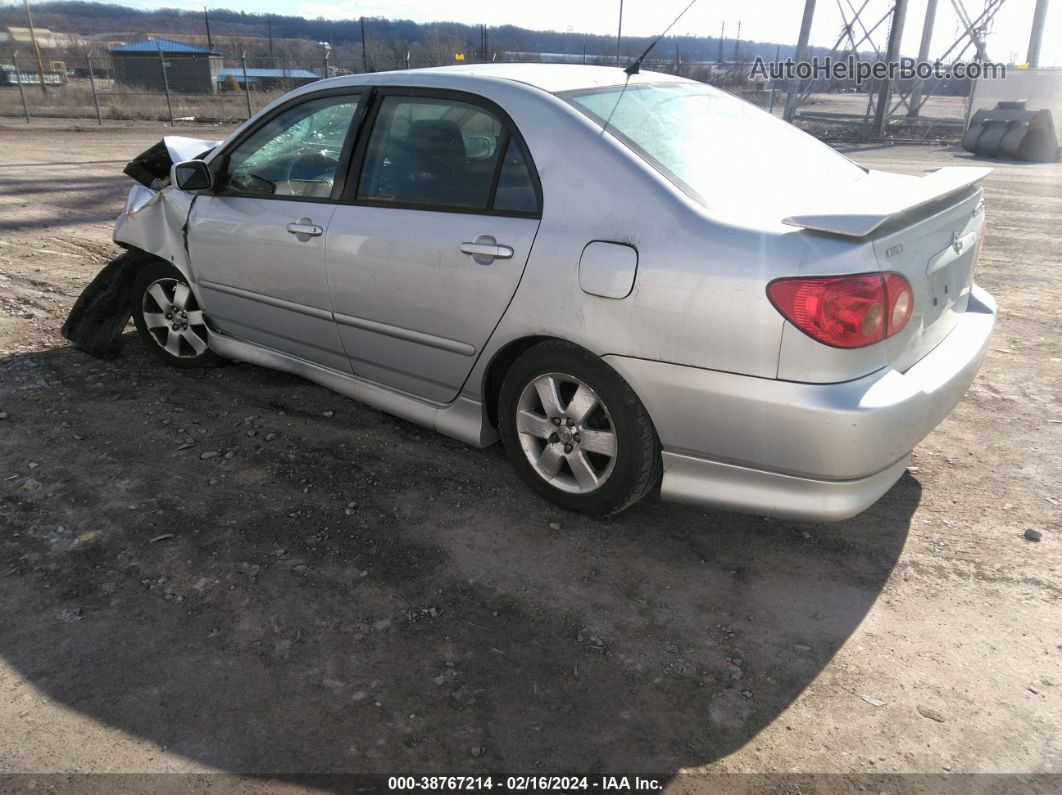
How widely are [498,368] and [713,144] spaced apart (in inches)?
49.4

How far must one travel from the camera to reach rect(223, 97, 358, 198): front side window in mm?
3846

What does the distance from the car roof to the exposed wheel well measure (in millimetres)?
1007

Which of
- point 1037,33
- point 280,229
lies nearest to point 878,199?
point 280,229

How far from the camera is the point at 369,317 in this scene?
3.69 m

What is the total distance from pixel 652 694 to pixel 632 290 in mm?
1329

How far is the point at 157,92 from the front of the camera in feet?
94.1

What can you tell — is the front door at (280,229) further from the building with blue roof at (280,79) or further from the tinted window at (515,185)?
the building with blue roof at (280,79)

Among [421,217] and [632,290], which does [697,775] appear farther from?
[421,217]

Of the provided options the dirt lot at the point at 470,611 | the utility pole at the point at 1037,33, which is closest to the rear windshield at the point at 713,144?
the dirt lot at the point at 470,611

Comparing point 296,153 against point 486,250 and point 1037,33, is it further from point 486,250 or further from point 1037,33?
point 1037,33

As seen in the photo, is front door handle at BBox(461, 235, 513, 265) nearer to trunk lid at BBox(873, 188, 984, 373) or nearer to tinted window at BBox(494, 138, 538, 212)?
tinted window at BBox(494, 138, 538, 212)

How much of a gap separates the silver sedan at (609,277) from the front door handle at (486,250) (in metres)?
0.01

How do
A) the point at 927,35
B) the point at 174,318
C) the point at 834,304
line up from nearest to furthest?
the point at 834,304, the point at 174,318, the point at 927,35

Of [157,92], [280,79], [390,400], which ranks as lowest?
[390,400]
